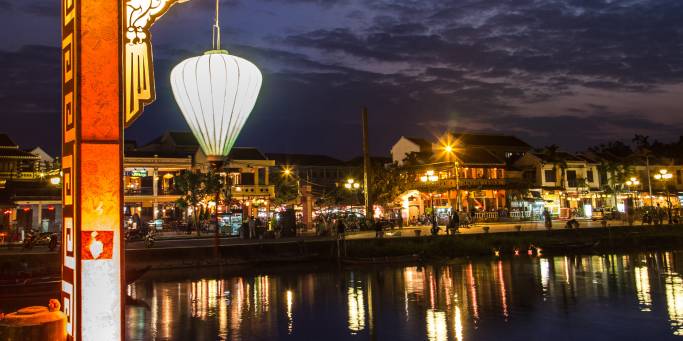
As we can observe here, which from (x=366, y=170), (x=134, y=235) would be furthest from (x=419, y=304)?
(x=366, y=170)

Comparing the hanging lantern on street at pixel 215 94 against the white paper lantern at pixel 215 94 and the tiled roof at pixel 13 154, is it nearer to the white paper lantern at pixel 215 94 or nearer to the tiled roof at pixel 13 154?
the white paper lantern at pixel 215 94

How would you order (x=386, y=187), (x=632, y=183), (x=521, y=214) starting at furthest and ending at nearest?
(x=632, y=183), (x=521, y=214), (x=386, y=187)

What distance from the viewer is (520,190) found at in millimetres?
61125

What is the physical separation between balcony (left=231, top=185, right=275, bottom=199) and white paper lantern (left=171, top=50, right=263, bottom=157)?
142ft

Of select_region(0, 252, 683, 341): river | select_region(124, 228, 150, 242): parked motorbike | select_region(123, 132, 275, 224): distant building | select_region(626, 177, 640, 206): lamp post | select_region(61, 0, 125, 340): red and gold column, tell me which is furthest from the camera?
select_region(626, 177, 640, 206): lamp post

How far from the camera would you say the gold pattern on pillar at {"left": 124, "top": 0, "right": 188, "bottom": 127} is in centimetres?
691

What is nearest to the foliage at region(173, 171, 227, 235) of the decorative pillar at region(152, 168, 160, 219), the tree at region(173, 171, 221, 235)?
the tree at region(173, 171, 221, 235)

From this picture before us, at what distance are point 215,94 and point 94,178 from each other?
3378 mm

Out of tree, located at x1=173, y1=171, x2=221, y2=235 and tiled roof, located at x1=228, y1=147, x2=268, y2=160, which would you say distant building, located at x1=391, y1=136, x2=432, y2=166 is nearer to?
tiled roof, located at x1=228, y1=147, x2=268, y2=160

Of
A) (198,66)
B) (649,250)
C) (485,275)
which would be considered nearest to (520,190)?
(649,250)

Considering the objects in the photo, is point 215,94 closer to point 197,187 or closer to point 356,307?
point 356,307

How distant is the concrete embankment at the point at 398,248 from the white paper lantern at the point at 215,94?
17.3 metres

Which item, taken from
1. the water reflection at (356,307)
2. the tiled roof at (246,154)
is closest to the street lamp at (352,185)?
the tiled roof at (246,154)

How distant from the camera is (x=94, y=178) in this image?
21.1ft
